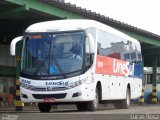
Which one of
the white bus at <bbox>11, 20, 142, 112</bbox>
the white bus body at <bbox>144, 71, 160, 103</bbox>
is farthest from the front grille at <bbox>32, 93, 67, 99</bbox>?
the white bus body at <bbox>144, 71, 160, 103</bbox>

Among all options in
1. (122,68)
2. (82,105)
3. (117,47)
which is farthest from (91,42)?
(122,68)

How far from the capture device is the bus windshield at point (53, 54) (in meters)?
19.1

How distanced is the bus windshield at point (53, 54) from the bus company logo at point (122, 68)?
15.0ft

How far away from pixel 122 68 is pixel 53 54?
21.0 feet

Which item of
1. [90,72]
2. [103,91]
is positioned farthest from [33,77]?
Answer: [103,91]

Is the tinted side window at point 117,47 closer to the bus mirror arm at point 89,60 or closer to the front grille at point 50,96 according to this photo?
the bus mirror arm at point 89,60

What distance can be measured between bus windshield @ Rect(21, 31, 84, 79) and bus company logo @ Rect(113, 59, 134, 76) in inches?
180

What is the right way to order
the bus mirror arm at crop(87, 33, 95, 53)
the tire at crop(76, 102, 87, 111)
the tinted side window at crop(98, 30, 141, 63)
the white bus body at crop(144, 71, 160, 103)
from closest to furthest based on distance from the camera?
the bus mirror arm at crop(87, 33, 95, 53), the tire at crop(76, 102, 87, 111), the tinted side window at crop(98, 30, 141, 63), the white bus body at crop(144, 71, 160, 103)

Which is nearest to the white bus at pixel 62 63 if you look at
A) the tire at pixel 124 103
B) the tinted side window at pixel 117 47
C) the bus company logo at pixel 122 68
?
the tinted side window at pixel 117 47

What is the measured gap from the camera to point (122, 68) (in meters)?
25.0

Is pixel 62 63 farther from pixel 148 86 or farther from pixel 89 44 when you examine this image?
pixel 148 86

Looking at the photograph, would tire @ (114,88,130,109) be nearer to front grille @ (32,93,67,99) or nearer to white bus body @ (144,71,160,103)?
front grille @ (32,93,67,99)

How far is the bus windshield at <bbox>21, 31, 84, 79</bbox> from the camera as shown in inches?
752

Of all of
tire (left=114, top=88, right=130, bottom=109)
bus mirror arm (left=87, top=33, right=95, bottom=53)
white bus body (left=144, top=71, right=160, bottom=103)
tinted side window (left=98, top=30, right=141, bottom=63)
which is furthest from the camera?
white bus body (left=144, top=71, right=160, bottom=103)
